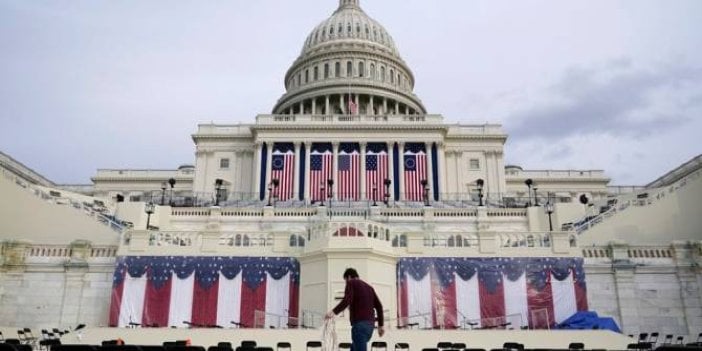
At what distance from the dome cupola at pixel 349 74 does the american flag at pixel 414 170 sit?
1279 centimetres

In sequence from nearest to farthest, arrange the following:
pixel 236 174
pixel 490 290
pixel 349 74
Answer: pixel 490 290
pixel 236 174
pixel 349 74

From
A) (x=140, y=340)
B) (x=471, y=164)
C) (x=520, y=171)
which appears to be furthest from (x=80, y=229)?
(x=520, y=171)

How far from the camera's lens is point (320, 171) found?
66.6m

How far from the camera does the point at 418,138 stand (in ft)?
228

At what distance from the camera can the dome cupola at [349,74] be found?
90.1 meters

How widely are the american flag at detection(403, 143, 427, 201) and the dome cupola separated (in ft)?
42.0

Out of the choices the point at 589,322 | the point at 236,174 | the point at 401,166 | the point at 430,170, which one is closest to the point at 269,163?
the point at 236,174

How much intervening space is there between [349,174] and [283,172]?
296 inches

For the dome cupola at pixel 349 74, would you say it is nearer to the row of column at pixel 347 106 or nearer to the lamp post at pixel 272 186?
the row of column at pixel 347 106

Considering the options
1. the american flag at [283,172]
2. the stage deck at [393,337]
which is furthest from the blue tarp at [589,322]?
the american flag at [283,172]

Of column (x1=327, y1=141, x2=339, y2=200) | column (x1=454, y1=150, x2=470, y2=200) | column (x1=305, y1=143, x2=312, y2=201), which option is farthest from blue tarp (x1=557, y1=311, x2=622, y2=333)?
column (x1=454, y1=150, x2=470, y2=200)

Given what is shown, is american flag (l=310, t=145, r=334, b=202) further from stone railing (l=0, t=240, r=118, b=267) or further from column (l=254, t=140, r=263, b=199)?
stone railing (l=0, t=240, r=118, b=267)

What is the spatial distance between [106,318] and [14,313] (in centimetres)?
428

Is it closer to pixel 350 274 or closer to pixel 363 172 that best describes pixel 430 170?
pixel 363 172
